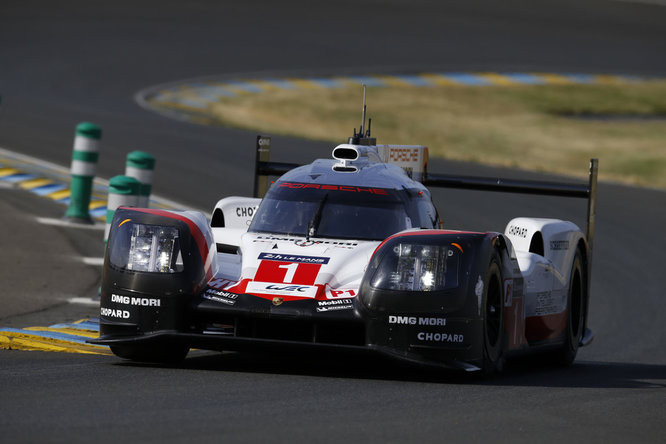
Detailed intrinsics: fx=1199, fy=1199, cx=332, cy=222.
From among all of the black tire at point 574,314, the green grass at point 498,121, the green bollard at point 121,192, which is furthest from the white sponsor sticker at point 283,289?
the green grass at point 498,121

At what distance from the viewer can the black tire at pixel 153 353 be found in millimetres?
7277

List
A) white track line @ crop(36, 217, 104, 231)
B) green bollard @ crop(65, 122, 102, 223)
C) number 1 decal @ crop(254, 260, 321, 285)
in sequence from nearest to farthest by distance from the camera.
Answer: number 1 decal @ crop(254, 260, 321, 285), green bollard @ crop(65, 122, 102, 223), white track line @ crop(36, 217, 104, 231)

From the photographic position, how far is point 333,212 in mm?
8047

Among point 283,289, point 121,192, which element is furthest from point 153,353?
point 121,192

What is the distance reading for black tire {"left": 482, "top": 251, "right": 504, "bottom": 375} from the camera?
713cm

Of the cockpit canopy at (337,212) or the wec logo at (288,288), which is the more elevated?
the cockpit canopy at (337,212)

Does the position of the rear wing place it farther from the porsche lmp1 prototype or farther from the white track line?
the white track line

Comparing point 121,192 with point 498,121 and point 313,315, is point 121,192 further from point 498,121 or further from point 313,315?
point 498,121

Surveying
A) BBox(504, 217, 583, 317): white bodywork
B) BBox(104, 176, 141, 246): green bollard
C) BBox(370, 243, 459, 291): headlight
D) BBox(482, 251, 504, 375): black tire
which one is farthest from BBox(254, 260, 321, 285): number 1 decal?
BBox(104, 176, 141, 246): green bollard

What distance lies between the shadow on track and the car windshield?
33.1 inches

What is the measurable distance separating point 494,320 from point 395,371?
2.29ft

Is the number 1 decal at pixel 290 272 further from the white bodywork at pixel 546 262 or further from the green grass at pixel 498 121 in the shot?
the green grass at pixel 498 121

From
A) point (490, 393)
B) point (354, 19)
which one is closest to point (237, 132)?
point (490, 393)

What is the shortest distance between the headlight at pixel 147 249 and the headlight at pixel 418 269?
1.22 meters
